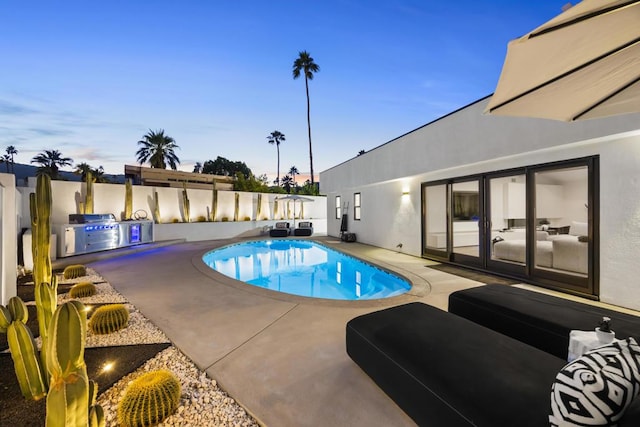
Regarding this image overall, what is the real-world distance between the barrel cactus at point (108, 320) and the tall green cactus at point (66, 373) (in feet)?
8.38

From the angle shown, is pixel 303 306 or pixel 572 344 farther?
pixel 303 306

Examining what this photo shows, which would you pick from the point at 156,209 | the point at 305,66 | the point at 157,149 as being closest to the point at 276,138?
the point at 305,66

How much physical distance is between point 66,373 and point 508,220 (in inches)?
329

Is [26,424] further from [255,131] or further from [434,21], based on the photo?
[255,131]

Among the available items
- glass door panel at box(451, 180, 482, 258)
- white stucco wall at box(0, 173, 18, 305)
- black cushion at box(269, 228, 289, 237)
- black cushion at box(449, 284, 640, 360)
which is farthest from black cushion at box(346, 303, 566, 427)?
black cushion at box(269, 228, 289, 237)

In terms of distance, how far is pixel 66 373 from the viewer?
44.3 inches

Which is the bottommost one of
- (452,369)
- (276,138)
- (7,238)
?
(452,369)

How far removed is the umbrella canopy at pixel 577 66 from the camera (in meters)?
1.54

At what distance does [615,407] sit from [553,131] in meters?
4.85

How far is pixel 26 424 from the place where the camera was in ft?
5.66

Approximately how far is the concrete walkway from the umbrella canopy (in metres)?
2.71

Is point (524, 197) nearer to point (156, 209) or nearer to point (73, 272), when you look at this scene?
point (73, 272)

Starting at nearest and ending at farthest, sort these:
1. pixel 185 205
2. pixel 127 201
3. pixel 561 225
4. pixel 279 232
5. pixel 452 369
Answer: pixel 452 369, pixel 561 225, pixel 127 201, pixel 185 205, pixel 279 232

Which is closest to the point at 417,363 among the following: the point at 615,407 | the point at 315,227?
the point at 615,407
